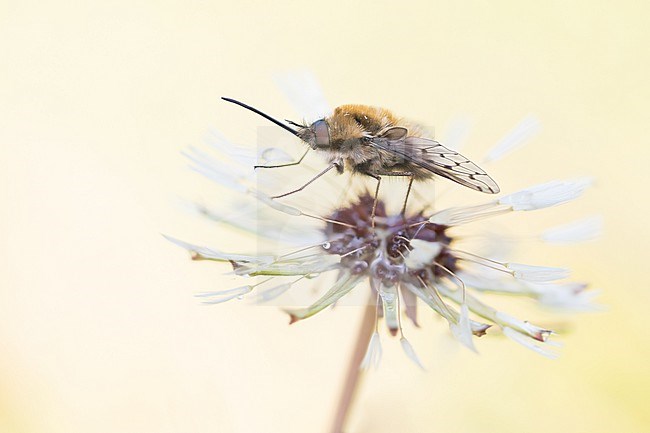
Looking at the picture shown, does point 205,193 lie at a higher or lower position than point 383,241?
higher

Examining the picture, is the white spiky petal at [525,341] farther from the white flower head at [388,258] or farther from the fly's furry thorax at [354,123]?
the fly's furry thorax at [354,123]

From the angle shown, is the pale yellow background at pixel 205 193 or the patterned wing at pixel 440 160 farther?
the pale yellow background at pixel 205 193

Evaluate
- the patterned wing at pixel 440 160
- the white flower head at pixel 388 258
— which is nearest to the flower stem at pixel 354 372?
the white flower head at pixel 388 258

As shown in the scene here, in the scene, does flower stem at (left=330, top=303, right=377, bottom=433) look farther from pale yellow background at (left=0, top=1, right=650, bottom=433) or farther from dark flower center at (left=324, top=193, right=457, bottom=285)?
pale yellow background at (left=0, top=1, right=650, bottom=433)

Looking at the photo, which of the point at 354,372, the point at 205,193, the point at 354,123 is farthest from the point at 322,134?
the point at 205,193

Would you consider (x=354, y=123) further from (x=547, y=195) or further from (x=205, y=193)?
(x=205, y=193)
